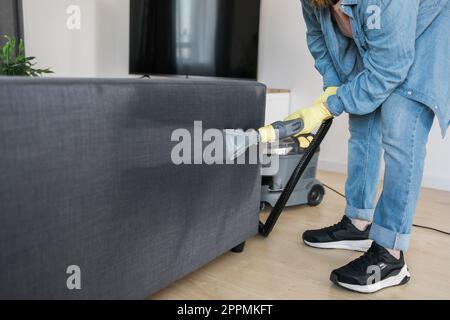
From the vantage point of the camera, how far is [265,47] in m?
3.04

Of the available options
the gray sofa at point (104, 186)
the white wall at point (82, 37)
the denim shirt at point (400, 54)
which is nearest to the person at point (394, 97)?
the denim shirt at point (400, 54)

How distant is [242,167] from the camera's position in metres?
1.29

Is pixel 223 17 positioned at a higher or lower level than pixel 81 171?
higher

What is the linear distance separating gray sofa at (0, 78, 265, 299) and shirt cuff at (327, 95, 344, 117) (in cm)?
26

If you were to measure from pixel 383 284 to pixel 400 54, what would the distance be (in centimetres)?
64

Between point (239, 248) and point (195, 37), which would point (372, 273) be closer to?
point (239, 248)

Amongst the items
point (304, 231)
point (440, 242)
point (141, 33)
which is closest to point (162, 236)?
point (304, 231)

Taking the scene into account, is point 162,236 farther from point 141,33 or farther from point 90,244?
point 141,33

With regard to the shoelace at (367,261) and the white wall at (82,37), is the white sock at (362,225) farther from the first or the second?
the white wall at (82,37)

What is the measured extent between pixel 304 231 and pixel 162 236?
2.64 feet

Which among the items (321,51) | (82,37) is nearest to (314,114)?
(321,51)

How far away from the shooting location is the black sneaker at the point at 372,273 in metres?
1.20

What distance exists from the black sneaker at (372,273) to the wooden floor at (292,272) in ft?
0.07
